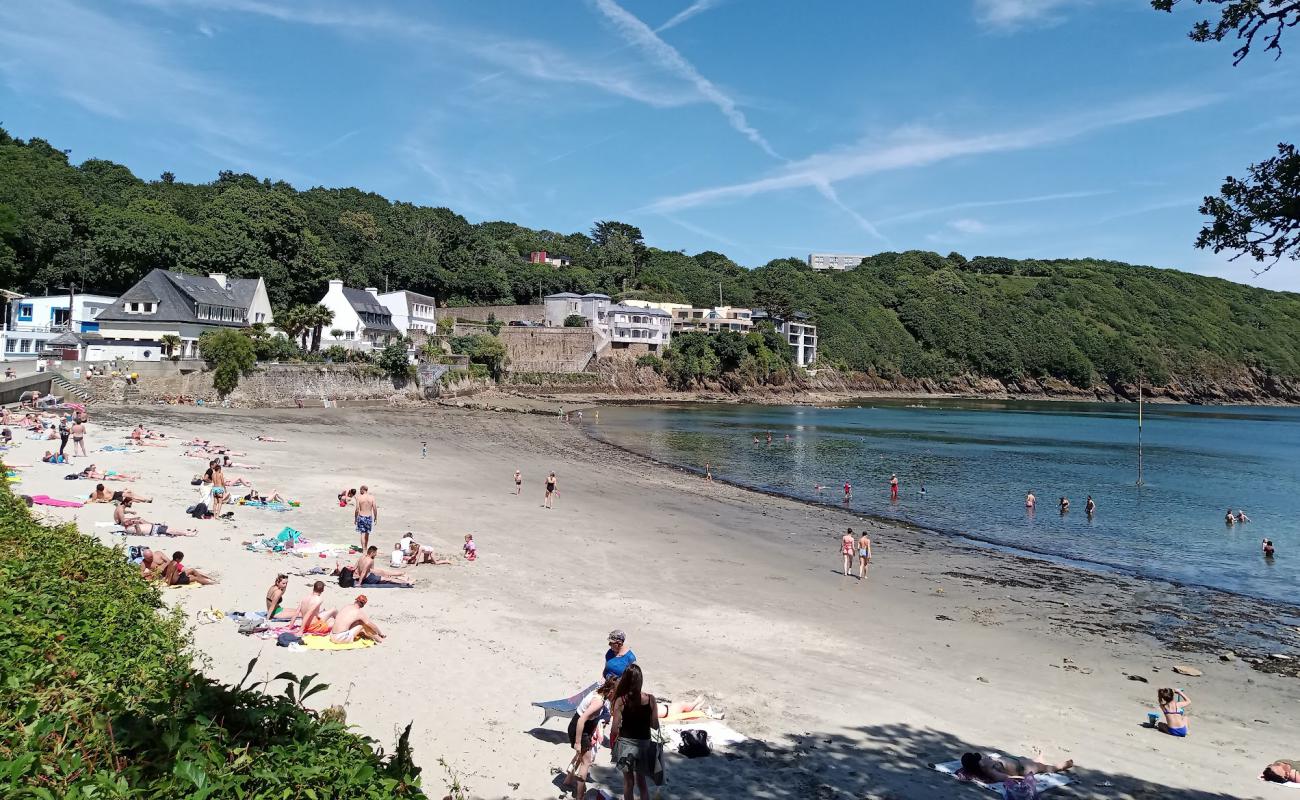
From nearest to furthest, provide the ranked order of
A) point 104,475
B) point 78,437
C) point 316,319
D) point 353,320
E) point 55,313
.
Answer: point 104,475
point 78,437
point 55,313
point 316,319
point 353,320

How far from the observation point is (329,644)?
10.6m

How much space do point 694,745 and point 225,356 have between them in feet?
174

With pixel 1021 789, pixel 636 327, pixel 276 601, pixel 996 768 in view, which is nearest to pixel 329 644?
pixel 276 601

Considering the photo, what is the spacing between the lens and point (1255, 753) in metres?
10.2

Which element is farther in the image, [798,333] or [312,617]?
[798,333]

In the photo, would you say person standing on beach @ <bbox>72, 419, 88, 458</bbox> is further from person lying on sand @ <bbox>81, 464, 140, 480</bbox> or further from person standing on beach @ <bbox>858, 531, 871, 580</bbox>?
person standing on beach @ <bbox>858, 531, 871, 580</bbox>

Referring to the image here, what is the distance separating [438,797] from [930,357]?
148899 millimetres

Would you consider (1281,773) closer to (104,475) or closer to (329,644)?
(329,644)

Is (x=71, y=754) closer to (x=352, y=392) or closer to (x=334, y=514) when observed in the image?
(x=334, y=514)

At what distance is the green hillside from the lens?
6406cm

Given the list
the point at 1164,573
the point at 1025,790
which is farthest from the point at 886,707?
the point at 1164,573

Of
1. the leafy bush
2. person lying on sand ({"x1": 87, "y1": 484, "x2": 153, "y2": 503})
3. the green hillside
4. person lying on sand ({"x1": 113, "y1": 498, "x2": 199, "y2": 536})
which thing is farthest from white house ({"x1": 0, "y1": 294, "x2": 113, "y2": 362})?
person lying on sand ({"x1": 113, "y1": 498, "x2": 199, "y2": 536})

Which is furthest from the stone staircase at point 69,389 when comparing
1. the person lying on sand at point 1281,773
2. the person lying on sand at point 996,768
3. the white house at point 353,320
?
the person lying on sand at point 1281,773

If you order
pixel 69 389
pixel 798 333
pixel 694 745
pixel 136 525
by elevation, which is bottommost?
pixel 694 745
